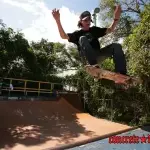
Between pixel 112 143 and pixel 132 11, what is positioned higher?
pixel 132 11

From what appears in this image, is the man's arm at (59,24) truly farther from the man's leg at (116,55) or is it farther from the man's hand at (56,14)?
the man's leg at (116,55)

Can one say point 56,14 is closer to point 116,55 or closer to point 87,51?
point 87,51

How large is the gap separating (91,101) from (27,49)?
11072 mm

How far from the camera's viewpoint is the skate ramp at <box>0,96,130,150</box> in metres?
10.3

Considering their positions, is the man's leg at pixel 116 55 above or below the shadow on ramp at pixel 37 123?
above

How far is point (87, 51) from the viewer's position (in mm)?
4562

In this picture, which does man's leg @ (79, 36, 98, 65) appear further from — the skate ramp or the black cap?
the skate ramp

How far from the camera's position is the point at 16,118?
13781 mm

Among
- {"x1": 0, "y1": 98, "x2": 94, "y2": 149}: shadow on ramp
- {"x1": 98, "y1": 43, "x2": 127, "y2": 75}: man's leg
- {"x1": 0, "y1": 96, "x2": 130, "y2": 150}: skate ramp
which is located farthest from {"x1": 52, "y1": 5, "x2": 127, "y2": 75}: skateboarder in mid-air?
{"x1": 0, "y1": 98, "x2": 94, "y2": 149}: shadow on ramp

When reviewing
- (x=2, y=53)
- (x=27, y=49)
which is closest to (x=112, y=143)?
(x=2, y=53)

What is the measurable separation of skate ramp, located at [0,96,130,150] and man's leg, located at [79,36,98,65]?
5.69 metres

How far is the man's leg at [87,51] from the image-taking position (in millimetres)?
4539

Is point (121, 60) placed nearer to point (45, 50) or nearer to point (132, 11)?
point (132, 11)

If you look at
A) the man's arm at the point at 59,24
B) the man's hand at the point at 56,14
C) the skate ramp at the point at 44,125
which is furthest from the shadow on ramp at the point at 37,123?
the man's hand at the point at 56,14
